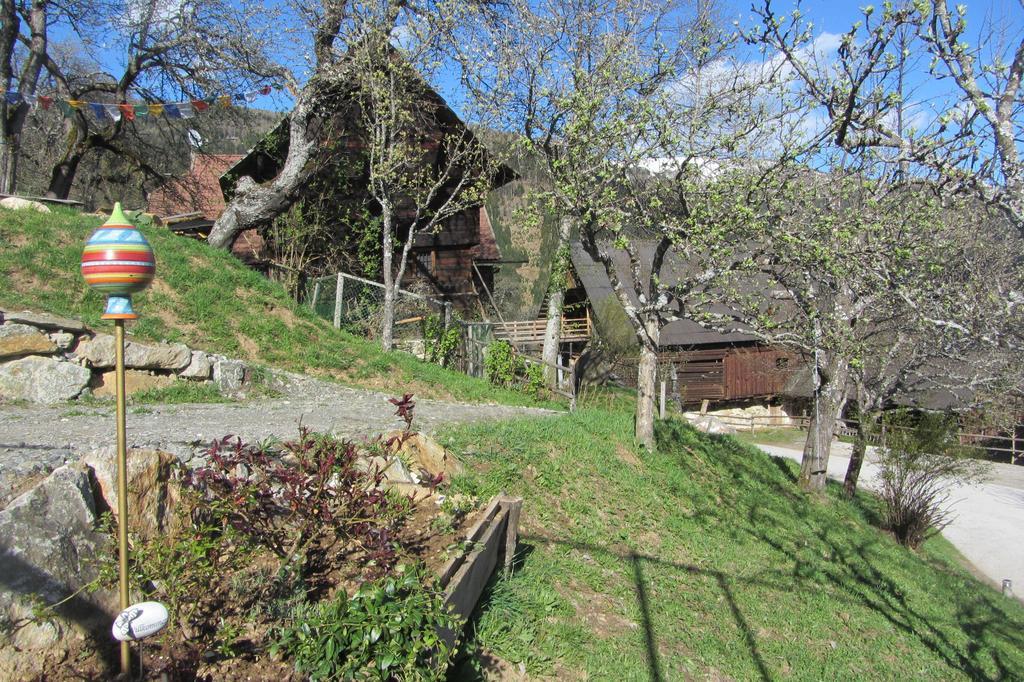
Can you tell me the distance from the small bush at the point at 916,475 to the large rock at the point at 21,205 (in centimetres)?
1362

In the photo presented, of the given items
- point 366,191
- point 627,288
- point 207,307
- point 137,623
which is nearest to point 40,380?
point 207,307

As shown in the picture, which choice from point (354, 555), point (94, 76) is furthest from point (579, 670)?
point (94, 76)

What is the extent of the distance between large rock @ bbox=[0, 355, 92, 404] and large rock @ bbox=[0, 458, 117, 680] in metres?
4.43

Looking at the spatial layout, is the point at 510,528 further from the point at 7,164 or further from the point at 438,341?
the point at 7,164

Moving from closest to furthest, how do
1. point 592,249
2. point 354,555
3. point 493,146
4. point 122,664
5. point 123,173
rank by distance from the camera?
point 122,664
point 354,555
point 592,249
point 493,146
point 123,173

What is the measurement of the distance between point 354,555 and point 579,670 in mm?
1717

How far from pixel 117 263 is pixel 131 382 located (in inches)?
234

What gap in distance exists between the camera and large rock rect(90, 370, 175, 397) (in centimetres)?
791

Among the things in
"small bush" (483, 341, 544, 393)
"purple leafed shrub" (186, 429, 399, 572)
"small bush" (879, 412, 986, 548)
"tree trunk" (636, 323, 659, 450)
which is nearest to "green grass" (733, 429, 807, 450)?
"small bush" (879, 412, 986, 548)

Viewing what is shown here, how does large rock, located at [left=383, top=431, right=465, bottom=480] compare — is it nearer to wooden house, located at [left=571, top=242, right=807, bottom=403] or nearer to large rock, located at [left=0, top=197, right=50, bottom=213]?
large rock, located at [left=0, top=197, right=50, bottom=213]

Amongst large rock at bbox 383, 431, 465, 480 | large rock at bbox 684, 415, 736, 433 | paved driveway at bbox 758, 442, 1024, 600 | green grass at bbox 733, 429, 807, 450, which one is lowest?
paved driveway at bbox 758, 442, 1024, 600

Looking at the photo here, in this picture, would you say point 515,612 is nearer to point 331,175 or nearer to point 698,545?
point 698,545

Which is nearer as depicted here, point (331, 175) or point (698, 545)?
point (698, 545)

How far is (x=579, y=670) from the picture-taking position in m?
4.80
